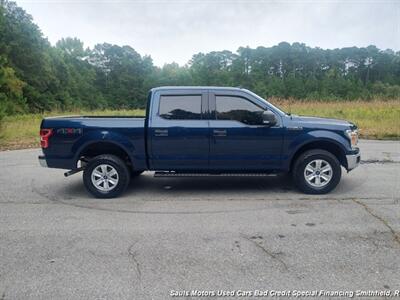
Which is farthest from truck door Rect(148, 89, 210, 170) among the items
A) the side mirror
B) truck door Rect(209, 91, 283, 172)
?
the side mirror

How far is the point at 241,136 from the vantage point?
5805 mm

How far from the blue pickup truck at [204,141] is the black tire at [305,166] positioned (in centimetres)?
2

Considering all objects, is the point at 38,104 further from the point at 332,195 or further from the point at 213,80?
the point at 332,195

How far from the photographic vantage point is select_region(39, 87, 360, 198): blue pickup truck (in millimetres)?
5812

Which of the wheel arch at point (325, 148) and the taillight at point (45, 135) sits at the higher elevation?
the taillight at point (45, 135)

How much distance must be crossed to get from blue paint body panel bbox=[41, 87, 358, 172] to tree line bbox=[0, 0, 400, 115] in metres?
38.5

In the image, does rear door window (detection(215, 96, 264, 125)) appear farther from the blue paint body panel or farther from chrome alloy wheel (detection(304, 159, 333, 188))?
chrome alloy wheel (detection(304, 159, 333, 188))

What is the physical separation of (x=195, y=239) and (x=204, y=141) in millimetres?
2101

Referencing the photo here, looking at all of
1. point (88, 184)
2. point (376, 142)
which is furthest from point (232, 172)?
point (376, 142)

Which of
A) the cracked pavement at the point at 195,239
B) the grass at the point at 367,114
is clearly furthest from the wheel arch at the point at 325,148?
the grass at the point at 367,114

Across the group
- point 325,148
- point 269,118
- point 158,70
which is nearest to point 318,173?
point 325,148

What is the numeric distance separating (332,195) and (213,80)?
6253 cm

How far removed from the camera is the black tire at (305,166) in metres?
5.84

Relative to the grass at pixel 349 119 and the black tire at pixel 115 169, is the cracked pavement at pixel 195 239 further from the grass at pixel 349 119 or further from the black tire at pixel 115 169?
the grass at pixel 349 119
